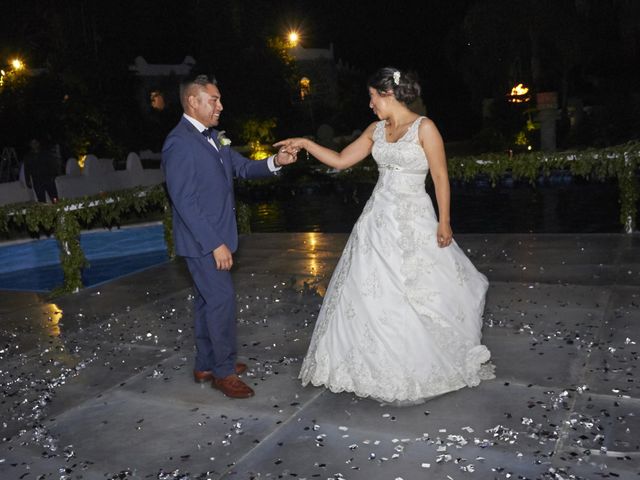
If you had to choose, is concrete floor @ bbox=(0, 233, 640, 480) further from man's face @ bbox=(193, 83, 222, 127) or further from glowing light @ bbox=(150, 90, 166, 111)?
glowing light @ bbox=(150, 90, 166, 111)

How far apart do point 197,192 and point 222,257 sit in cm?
48

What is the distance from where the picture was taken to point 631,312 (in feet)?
20.8

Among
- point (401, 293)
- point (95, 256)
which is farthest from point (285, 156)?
point (95, 256)

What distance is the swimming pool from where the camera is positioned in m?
13.3

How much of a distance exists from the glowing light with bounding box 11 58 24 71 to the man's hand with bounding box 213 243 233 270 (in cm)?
2857

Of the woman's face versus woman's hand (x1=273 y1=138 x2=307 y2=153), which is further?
woman's hand (x1=273 y1=138 x2=307 y2=153)

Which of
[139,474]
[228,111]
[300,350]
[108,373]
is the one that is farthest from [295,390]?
[228,111]

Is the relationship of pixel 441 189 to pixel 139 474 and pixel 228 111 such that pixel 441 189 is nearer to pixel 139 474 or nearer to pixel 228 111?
pixel 139 474

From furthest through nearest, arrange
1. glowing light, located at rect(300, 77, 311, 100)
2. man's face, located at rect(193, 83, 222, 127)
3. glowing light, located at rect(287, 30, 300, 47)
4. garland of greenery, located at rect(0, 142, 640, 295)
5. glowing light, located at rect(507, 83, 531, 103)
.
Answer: glowing light, located at rect(300, 77, 311, 100) → glowing light, located at rect(287, 30, 300, 47) → glowing light, located at rect(507, 83, 531, 103) → garland of greenery, located at rect(0, 142, 640, 295) → man's face, located at rect(193, 83, 222, 127)

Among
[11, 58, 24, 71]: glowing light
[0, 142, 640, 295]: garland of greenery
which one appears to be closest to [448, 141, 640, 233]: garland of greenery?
[0, 142, 640, 295]: garland of greenery

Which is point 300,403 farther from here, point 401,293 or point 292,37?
point 292,37

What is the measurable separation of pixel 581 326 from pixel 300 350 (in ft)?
8.23

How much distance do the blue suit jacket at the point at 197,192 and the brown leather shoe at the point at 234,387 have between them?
0.99 meters

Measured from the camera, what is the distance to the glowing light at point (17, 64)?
29375 millimetres
